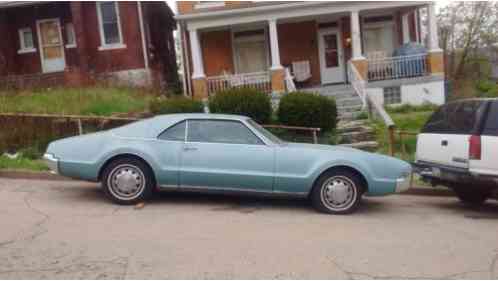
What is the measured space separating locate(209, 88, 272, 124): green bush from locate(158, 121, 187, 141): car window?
5274 millimetres

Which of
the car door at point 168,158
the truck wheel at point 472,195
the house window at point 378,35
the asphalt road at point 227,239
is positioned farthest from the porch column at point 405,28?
the car door at point 168,158

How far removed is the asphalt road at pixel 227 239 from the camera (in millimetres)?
4578

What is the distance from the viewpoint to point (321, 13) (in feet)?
56.2

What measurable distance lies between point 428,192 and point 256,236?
15.5 feet

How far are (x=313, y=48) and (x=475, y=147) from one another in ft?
42.3

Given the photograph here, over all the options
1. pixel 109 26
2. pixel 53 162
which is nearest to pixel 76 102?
pixel 53 162


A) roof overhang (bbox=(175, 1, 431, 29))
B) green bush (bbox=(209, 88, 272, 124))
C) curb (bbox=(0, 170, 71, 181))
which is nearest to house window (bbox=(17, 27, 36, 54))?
roof overhang (bbox=(175, 1, 431, 29))

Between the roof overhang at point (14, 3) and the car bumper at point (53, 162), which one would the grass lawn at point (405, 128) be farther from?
the roof overhang at point (14, 3)

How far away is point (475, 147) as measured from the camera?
704 cm

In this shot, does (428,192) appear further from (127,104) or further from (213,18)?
(213,18)

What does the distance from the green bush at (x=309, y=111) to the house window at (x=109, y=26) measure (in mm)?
10022

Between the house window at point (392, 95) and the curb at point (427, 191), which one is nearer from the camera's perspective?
the curb at point (427, 191)

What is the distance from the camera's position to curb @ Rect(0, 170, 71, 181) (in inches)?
333

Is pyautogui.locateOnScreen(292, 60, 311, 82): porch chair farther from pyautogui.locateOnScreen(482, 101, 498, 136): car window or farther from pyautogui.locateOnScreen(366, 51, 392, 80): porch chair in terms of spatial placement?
pyautogui.locateOnScreen(482, 101, 498, 136): car window
